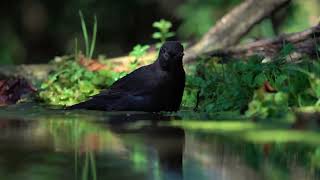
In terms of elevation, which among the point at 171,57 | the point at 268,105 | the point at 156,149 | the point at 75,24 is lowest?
the point at 156,149

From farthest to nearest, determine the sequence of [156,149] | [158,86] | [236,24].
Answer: [236,24] < [158,86] < [156,149]

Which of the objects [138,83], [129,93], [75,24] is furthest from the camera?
[75,24]

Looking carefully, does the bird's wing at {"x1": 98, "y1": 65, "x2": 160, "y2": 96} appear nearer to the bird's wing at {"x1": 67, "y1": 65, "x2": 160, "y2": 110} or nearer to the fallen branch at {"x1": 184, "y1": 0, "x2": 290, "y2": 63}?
the bird's wing at {"x1": 67, "y1": 65, "x2": 160, "y2": 110}

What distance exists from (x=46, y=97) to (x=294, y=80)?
108 inches

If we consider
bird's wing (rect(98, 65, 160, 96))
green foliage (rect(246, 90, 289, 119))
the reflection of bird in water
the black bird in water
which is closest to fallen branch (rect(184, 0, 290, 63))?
bird's wing (rect(98, 65, 160, 96))

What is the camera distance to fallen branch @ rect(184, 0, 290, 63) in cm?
1025

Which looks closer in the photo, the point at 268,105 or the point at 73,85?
the point at 268,105

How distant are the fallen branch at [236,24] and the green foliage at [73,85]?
175cm

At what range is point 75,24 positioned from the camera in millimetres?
13930

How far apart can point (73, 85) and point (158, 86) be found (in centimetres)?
182

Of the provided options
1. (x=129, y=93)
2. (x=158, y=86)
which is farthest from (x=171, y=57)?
(x=129, y=93)

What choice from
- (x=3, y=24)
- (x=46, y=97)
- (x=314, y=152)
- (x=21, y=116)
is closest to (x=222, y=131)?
(x=314, y=152)

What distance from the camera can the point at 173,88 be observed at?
7.07 m

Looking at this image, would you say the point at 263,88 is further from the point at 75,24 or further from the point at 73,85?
the point at 75,24
